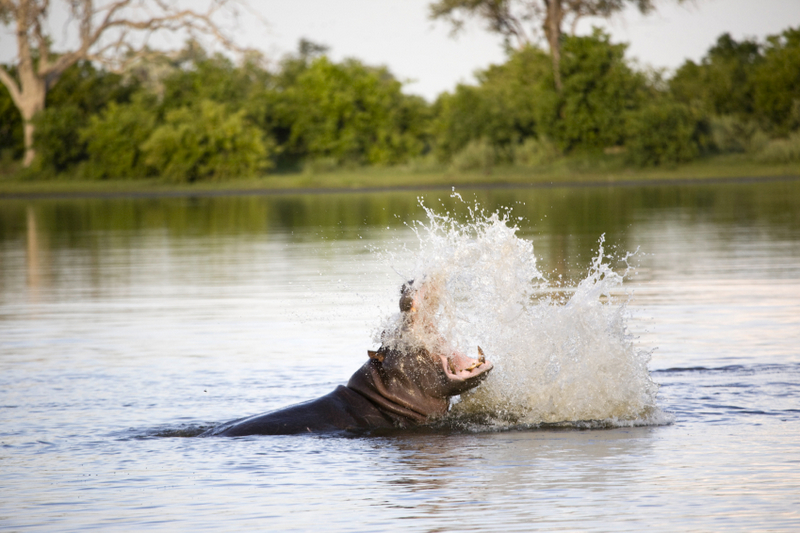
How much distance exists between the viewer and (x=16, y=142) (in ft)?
194

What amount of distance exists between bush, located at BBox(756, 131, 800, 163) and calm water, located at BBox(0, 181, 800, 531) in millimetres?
25533

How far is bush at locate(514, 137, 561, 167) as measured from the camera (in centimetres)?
4756

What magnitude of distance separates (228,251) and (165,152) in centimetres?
3149

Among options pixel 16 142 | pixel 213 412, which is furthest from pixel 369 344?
pixel 16 142

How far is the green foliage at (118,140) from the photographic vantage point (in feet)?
170

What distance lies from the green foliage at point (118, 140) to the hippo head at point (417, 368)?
4668cm

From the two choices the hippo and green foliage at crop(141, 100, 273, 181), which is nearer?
the hippo

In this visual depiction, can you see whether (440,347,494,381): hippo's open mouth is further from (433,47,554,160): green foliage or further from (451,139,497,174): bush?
(433,47,554,160): green foliage

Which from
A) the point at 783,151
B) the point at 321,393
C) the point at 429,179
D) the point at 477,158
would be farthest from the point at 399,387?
the point at 477,158

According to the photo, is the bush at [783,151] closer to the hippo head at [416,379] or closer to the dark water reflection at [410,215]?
the dark water reflection at [410,215]

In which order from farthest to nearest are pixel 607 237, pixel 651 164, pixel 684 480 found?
pixel 651 164 < pixel 607 237 < pixel 684 480

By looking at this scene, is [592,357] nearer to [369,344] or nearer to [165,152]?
[369,344]

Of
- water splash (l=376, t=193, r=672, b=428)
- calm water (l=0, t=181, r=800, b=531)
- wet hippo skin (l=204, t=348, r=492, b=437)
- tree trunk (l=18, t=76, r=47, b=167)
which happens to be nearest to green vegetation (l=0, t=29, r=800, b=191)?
tree trunk (l=18, t=76, r=47, b=167)

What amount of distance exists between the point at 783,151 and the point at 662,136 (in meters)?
4.66
